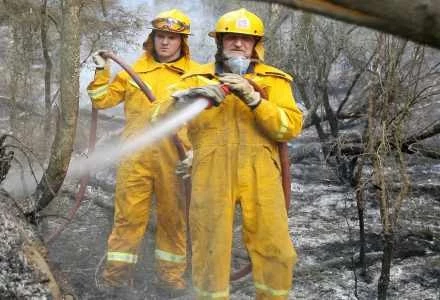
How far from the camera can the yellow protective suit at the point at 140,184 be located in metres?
4.32

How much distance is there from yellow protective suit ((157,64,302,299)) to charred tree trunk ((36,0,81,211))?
0.96 metres

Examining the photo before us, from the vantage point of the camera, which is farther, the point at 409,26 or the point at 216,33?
the point at 216,33

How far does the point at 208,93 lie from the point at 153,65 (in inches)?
56.2

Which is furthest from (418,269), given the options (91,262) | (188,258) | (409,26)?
(409,26)

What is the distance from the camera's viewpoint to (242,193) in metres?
3.37

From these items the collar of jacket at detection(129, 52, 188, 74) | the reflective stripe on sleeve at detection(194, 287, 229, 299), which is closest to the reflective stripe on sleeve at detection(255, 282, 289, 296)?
the reflective stripe on sleeve at detection(194, 287, 229, 299)

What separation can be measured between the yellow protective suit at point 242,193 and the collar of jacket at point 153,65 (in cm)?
110

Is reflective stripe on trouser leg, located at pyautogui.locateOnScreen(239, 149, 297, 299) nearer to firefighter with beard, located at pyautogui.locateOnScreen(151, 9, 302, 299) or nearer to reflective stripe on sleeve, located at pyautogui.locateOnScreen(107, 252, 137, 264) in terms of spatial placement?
firefighter with beard, located at pyautogui.locateOnScreen(151, 9, 302, 299)

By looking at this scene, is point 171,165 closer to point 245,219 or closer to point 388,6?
point 245,219

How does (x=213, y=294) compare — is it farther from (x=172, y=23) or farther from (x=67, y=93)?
(x=172, y=23)

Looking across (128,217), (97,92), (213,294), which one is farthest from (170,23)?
(213,294)

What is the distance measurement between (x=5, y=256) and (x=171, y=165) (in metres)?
1.51

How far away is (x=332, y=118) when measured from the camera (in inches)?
281

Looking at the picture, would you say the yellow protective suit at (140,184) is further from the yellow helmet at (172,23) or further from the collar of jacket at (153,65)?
the yellow helmet at (172,23)
